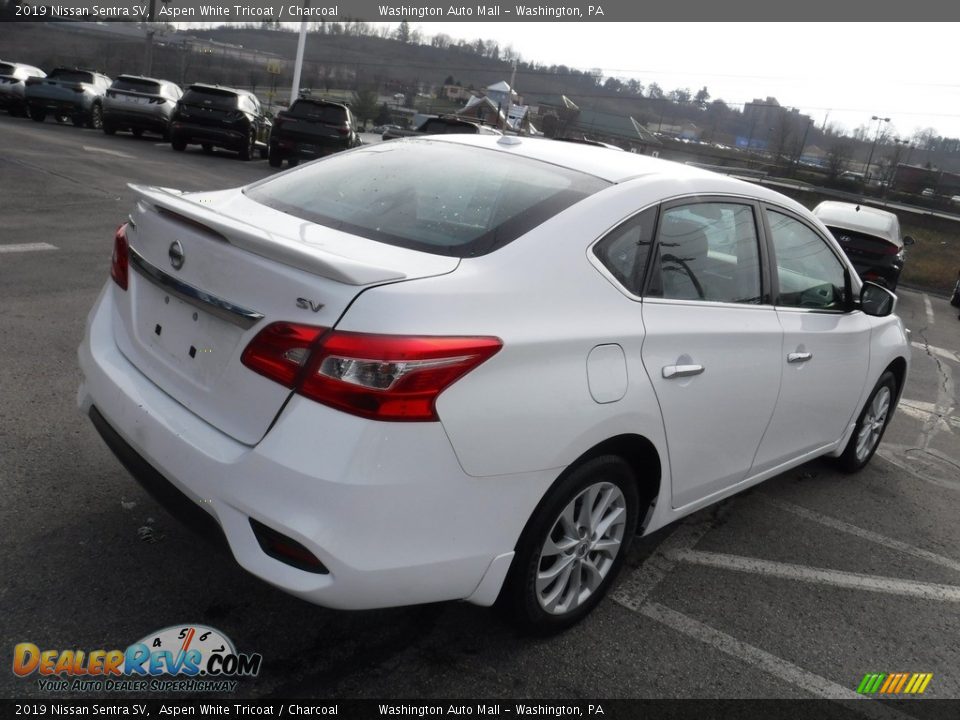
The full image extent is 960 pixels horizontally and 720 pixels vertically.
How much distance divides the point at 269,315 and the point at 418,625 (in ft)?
4.14

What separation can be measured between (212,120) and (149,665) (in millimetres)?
19182

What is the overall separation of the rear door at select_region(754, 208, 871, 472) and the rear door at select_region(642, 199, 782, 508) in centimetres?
15

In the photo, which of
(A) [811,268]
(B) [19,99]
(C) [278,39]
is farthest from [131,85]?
(C) [278,39]

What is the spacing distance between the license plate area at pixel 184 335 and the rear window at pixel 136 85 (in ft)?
70.9

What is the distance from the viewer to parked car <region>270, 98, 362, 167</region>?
1941 centimetres

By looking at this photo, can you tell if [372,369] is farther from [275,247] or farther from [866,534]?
[866,534]

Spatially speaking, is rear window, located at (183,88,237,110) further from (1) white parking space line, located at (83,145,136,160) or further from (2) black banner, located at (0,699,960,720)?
(2) black banner, located at (0,699,960,720)

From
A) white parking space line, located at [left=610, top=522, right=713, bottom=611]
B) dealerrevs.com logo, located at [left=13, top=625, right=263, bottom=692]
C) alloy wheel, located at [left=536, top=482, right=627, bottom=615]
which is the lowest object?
dealerrevs.com logo, located at [left=13, top=625, right=263, bottom=692]

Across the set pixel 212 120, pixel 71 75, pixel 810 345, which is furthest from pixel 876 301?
pixel 71 75

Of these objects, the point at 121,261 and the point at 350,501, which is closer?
the point at 350,501

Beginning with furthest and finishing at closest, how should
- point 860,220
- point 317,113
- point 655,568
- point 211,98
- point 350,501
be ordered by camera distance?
point 211,98 → point 317,113 → point 860,220 → point 655,568 → point 350,501

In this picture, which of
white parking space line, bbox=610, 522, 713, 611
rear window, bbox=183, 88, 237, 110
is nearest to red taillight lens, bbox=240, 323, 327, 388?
white parking space line, bbox=610, 522, 713, 611

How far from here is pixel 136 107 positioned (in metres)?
21.4

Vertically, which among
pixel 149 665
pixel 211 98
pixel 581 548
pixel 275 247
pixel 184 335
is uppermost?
pixel 211 98
